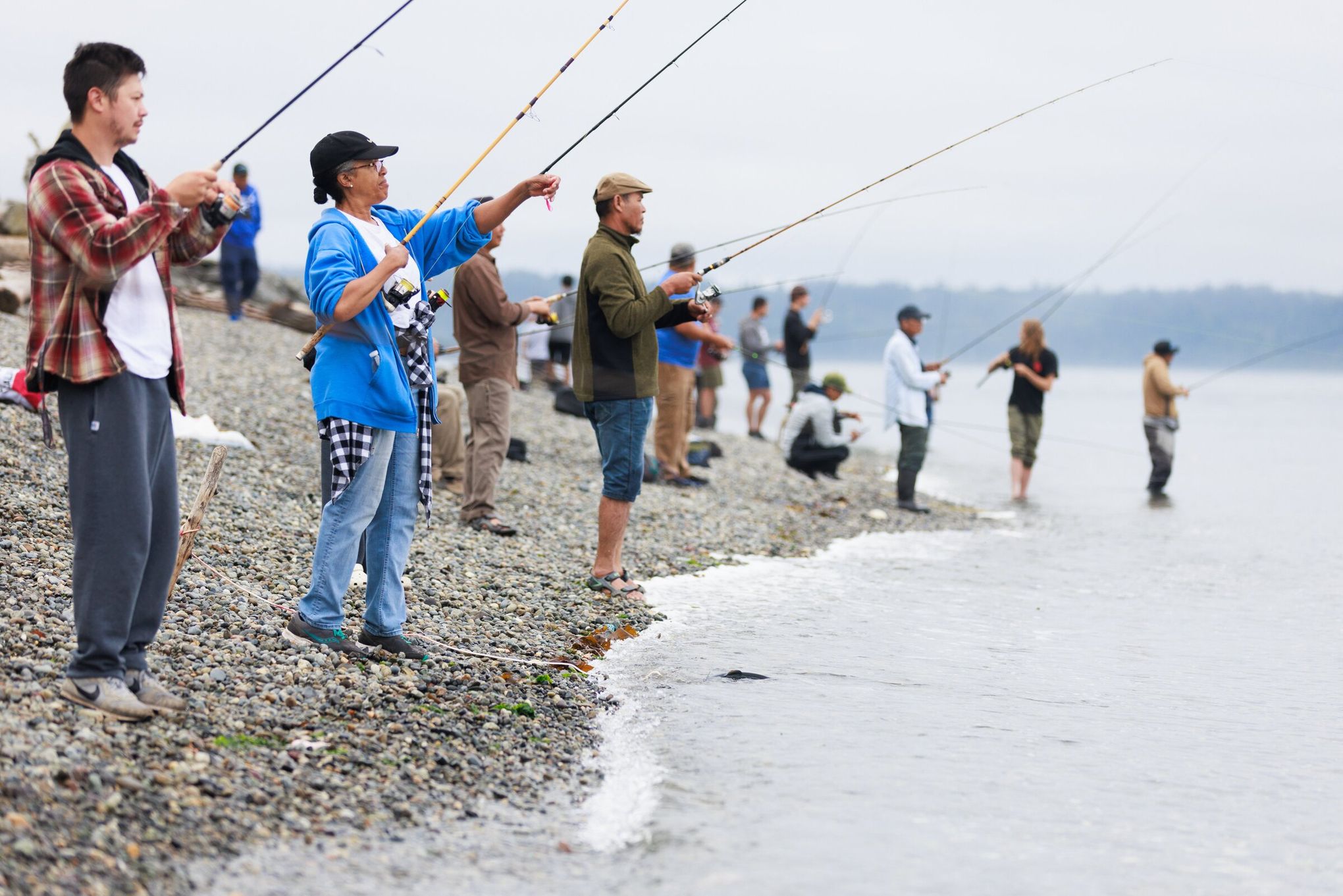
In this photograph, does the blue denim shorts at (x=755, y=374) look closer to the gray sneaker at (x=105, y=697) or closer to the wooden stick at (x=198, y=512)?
the wooden stick at (x=198, y=512)

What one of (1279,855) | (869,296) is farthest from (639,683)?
(869,296)

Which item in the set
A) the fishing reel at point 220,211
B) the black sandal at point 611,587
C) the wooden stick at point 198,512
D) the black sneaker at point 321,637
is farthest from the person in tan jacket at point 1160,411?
the fishing reel at point 220,211

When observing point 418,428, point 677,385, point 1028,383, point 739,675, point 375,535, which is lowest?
point 739,675

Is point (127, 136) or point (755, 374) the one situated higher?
point (127, 136)

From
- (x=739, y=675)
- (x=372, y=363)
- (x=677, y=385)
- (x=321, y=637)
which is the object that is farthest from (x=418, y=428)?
(x=677, y=385)

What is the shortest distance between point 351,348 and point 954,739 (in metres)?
2.48

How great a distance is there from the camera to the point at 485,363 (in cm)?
761

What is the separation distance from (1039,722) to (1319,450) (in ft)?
72.1

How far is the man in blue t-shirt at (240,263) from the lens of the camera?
1702 centimetres

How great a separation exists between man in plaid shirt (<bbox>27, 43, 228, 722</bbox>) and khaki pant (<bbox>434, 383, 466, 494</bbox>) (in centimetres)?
491

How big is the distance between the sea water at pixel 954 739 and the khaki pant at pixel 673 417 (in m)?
1.93

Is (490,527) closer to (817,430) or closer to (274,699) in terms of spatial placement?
(274,699)

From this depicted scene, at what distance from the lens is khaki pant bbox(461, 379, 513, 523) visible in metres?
7.61

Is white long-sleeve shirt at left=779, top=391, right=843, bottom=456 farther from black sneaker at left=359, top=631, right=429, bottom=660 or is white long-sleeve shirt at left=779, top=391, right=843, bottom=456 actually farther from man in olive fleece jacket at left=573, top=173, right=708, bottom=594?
black sneaker at left=359, top=631, right=429, bottom=660
